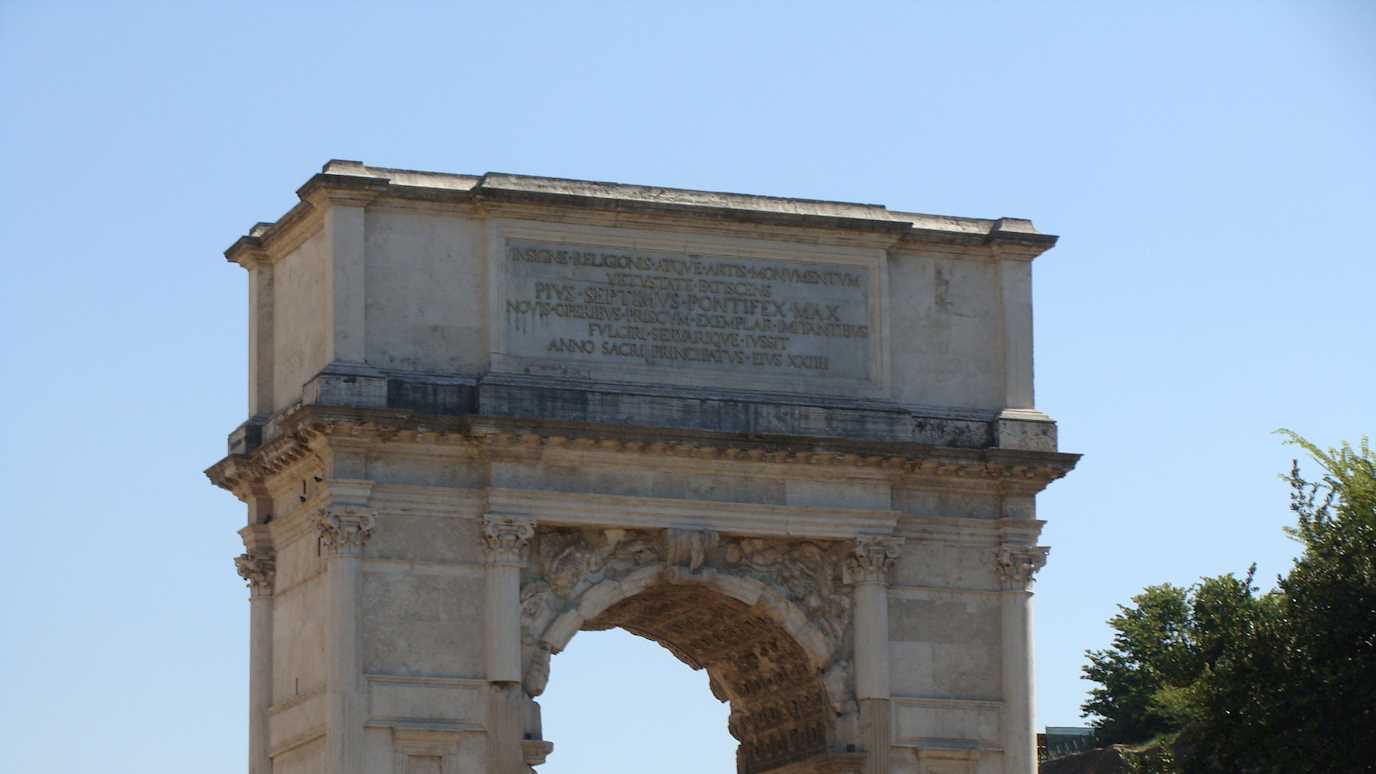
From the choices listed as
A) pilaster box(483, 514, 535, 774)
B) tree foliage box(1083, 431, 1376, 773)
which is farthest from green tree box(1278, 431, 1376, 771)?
pilaster box(483, 514, 535, 774)

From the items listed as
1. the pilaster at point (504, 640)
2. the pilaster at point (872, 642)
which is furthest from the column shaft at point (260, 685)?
the pilaster at point (872, 642)

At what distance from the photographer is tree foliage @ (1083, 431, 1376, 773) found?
140 feet

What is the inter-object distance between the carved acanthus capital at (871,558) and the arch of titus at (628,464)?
3 cm

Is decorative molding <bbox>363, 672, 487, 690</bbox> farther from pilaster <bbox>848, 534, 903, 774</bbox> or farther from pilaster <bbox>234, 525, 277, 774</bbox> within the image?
pilaster <bbox>848, 534, 903, 774</bbox>

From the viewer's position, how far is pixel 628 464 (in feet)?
143

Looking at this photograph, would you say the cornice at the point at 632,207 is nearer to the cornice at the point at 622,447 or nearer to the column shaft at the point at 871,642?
the cornice at the point at 622,447

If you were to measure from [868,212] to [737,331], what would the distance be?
106 inches

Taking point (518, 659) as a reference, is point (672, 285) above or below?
above

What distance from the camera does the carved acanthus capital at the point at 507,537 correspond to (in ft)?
140

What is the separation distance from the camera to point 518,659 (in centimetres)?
4256

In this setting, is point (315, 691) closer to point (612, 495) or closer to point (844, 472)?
point (612, 495)

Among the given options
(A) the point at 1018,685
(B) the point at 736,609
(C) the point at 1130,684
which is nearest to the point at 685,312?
(B) the point at 736,609

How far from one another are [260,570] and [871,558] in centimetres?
849

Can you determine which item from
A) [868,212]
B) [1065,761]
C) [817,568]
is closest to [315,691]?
[817,568]
